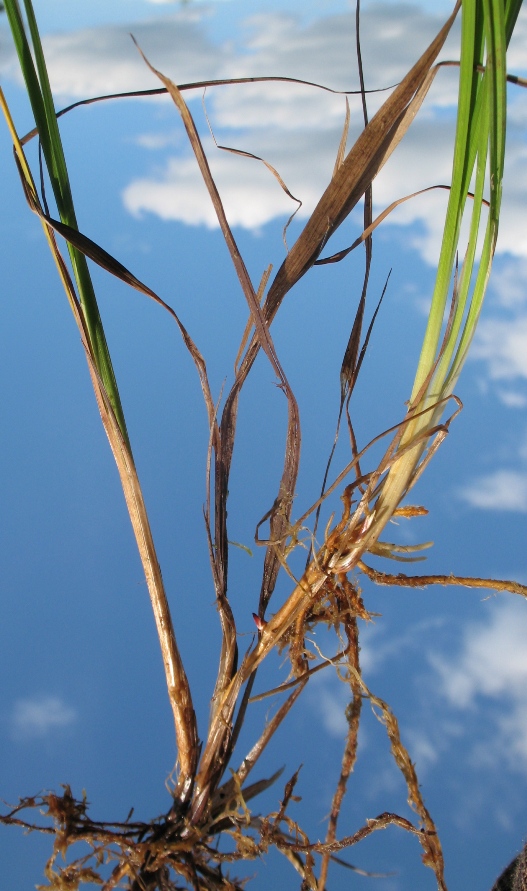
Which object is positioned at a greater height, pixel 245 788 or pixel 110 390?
pixel 110 390

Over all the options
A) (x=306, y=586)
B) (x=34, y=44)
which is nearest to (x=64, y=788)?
(x=306, y=586)

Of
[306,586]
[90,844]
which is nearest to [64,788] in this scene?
[90,844]

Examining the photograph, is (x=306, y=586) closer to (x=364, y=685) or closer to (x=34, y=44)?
(x=364, y=685)

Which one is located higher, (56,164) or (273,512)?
(56,164)

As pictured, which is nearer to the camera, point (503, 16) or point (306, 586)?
point (503, 16)

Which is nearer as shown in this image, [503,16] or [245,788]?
[503,16]

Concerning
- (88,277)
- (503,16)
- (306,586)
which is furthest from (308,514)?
(503,16)

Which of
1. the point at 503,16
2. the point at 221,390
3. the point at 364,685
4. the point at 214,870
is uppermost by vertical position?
the point at 503,16

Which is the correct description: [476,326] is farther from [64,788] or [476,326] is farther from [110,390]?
[64,788]
